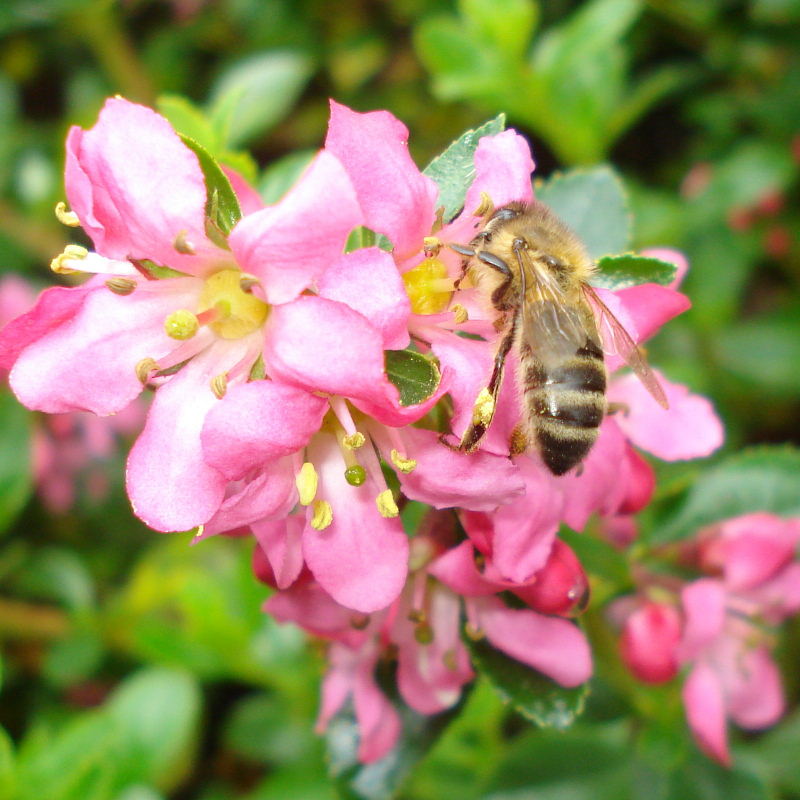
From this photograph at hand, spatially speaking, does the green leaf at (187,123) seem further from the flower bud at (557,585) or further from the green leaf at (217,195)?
the flower bud at (557,585)

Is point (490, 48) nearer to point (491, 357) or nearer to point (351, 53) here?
point (351, 53)

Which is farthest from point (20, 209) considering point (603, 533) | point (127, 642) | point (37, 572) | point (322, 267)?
point (322, 267)

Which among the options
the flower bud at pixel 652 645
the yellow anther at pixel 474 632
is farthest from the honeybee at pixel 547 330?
the flower bud at pixel 652 645

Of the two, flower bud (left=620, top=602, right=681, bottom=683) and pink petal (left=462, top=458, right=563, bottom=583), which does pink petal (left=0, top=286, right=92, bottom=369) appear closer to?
pink petal (left=462, top=458, right=563, bottom=583)

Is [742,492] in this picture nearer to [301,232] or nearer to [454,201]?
[454,201]

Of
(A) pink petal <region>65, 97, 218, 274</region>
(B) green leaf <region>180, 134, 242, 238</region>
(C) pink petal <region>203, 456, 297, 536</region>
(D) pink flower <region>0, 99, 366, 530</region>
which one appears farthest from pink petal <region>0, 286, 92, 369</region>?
(C) pink petal <region>203, 456, 297, 536</region>

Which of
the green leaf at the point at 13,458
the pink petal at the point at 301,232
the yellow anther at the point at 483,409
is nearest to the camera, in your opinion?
the pink petal at the point at 301,232
